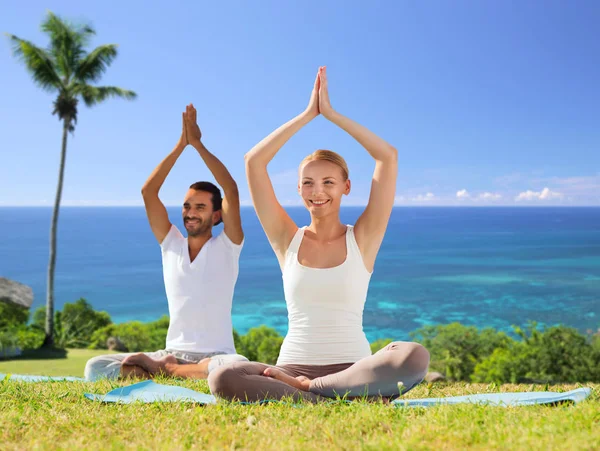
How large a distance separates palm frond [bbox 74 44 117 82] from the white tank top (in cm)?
1764

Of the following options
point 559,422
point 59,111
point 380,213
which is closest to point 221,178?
point 380,213

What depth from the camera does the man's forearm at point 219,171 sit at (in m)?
5.31

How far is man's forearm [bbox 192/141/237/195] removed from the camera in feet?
17.4

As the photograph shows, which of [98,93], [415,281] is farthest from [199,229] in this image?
[415,281]

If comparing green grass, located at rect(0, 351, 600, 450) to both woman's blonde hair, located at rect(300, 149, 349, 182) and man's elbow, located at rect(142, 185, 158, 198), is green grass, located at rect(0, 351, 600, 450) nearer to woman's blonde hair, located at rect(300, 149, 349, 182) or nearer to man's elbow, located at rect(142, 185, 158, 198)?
woman's blonde hair, located at rect(300, 149, 349, 182)

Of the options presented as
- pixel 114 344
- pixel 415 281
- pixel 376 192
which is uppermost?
pixel 376 192

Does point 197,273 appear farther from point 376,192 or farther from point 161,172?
point 376,192

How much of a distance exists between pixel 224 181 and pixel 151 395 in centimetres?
212

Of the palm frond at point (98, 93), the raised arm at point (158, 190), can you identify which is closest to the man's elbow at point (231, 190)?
the raised arm at point (158, 190)

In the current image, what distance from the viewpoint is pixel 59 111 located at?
19484 mm

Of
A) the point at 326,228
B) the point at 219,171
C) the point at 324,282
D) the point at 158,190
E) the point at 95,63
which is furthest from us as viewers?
the point at 95,63

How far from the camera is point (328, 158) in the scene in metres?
3.82

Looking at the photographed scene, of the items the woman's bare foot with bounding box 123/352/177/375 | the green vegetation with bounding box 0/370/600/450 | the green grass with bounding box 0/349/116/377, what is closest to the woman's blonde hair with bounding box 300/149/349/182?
the green vegetation with bounding box 0/370/600/450

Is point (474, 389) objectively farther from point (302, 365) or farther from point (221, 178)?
point (221, 178)
